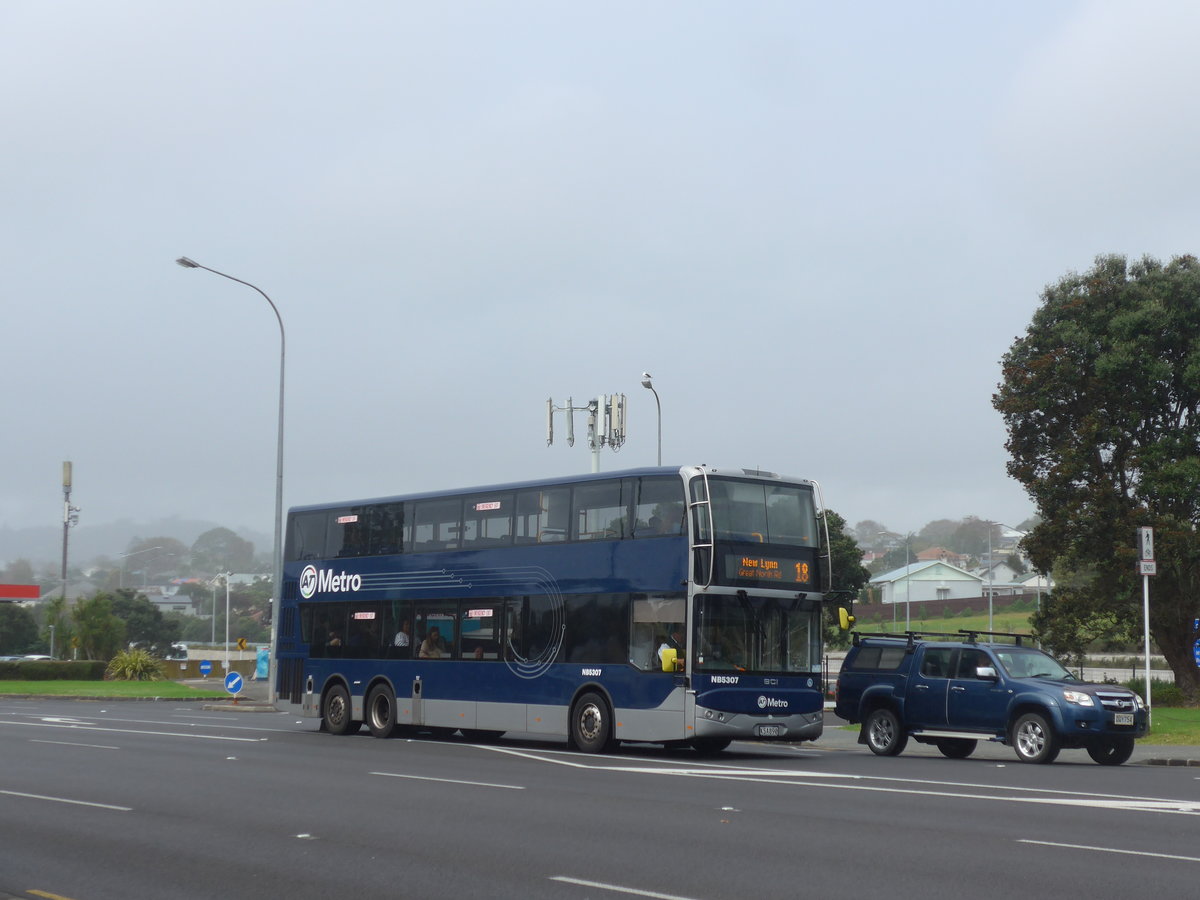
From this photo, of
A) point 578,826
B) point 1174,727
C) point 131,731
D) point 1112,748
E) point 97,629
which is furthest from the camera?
point 97,629

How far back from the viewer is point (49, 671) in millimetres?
62625

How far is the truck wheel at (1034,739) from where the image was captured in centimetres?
2001

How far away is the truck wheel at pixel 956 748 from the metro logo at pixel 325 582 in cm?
1070

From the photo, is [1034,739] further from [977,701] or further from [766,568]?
[766,568]

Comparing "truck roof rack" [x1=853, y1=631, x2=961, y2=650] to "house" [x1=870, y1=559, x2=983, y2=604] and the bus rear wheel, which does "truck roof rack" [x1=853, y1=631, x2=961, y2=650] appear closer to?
the bus rear wheel

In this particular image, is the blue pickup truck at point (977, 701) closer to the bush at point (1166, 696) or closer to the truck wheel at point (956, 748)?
the truck wheel at point (956, 748)

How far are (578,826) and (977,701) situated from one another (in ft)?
34.3

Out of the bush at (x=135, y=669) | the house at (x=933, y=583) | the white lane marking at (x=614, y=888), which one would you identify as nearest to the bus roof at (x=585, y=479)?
the white lane marking at (x=614, y=888)

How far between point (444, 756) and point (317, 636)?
724 cm

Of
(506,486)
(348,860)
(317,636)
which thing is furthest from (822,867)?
(317,636)

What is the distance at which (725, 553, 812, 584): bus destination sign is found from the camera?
2062 centimetres

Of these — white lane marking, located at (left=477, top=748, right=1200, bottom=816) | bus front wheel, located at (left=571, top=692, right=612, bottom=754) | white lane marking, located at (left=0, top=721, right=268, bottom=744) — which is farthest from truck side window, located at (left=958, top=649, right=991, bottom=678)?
white lane marking, located at (left=0, top=721, right=268, bottom=744)

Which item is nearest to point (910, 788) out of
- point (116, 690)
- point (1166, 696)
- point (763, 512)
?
point (763, 512)

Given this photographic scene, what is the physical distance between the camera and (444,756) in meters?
20.8
